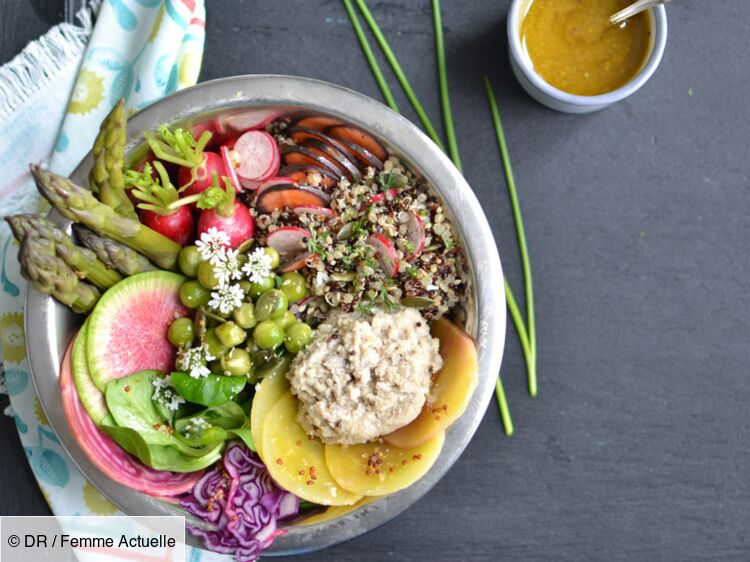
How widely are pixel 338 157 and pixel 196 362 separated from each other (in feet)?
2.01

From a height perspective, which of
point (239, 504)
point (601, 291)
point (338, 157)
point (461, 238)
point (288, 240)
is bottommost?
point (601, 291)

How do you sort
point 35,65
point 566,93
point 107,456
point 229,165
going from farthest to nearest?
point 35,65 → point 566,93 → point 229,165 → point 107,456

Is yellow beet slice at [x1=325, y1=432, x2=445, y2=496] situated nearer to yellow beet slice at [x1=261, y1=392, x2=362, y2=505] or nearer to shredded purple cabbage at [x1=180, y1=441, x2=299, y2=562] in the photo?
yellow beet slice at [x1=261, y1=392, x2=362, y2=505]

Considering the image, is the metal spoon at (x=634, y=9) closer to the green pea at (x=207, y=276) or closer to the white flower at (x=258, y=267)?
the white flower at (x=258, y=267)

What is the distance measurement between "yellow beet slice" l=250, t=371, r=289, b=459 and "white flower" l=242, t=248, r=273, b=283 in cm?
25

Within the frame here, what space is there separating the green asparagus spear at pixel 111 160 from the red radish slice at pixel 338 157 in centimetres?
47

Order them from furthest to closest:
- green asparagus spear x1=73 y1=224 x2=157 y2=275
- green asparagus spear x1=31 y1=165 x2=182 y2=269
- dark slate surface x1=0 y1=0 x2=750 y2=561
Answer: dark slate surface x1=0 y1=0 x2=750 y2=561, green asparagus spear x1=73 y1=224 x2=157 y2=275, green asparagus spear x1=31 y1=165 x2=182 y2=269

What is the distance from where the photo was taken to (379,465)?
1742 mm

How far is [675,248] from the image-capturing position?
2162 mm

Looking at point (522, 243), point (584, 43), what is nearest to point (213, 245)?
point (522, 243)

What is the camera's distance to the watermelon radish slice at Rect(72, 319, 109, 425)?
1706mm

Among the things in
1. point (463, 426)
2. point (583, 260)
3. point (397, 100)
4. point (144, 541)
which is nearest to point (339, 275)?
point (463, 426)

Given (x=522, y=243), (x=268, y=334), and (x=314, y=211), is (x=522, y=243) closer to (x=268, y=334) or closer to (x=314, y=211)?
(x=314, y=211)

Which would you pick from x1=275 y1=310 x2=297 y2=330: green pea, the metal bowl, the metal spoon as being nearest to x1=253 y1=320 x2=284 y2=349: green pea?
x1=275 y1=310 x2=297 y2=330: green pea
